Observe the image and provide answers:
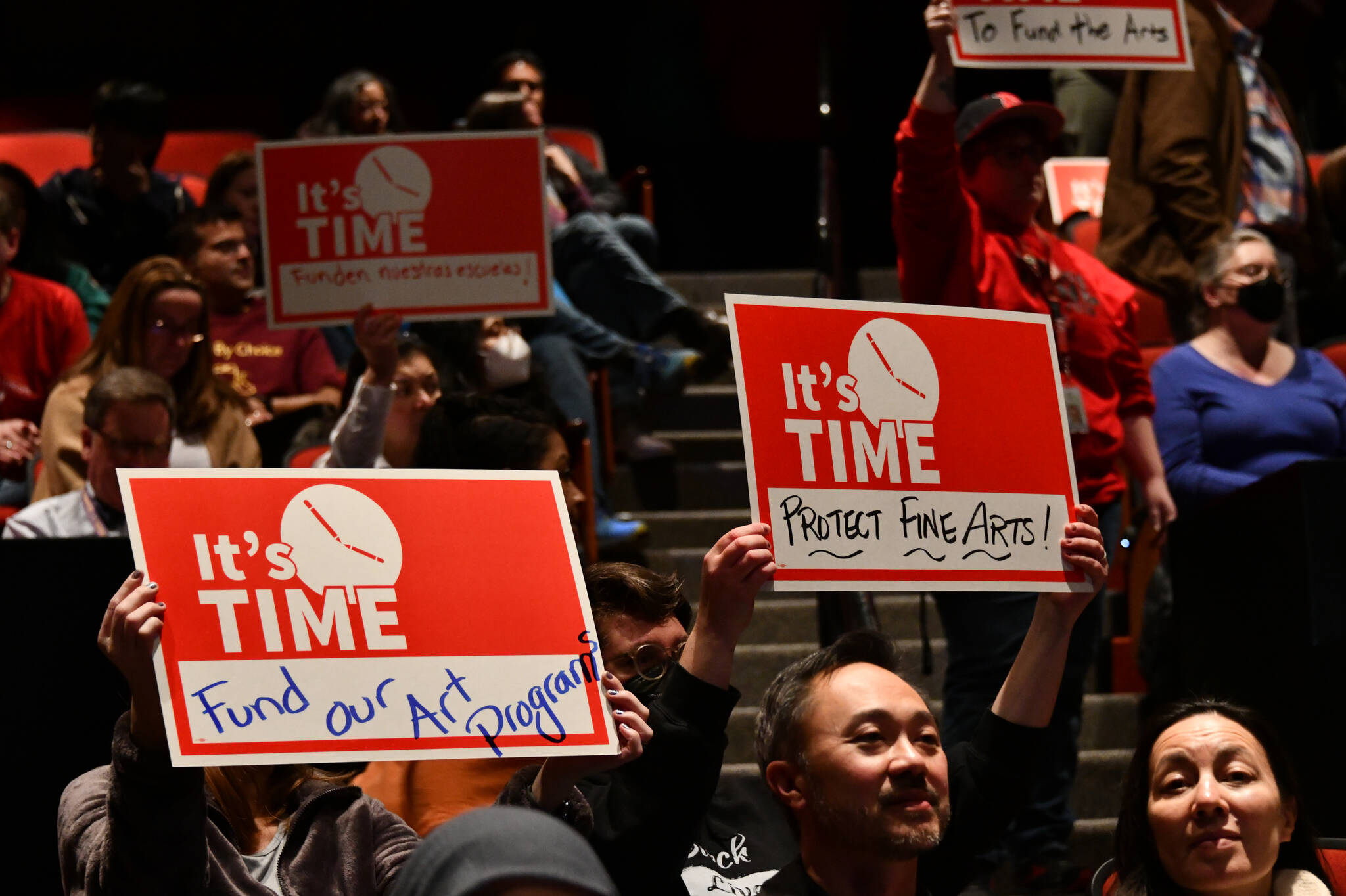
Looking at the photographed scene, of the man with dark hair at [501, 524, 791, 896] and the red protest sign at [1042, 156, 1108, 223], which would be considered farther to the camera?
the red protest sign at [1042, 156, 1108, 223]

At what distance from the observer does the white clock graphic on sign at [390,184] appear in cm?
464

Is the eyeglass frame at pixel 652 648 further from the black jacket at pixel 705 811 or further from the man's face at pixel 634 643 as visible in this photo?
the black jacket at pixel 705 811

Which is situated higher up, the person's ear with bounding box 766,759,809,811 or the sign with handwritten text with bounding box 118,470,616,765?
the sign with handwritten text with bounding box 118,470,616,765

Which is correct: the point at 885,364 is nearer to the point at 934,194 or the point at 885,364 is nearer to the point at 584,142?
the point at 934,194

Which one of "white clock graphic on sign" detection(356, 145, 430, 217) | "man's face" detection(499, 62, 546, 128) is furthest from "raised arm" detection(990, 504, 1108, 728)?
"man's face" detection(499, 62, 546, 128)

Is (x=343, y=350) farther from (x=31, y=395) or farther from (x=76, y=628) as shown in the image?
Answer: (x=76, y=628)

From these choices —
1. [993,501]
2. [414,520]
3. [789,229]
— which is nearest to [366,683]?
[414,520]

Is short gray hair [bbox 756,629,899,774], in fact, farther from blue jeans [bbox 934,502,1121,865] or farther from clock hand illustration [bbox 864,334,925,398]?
blue jeans [bbox 934,502,1121,865]

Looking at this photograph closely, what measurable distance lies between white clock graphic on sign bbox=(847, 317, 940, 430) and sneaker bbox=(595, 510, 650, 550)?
8.44ft

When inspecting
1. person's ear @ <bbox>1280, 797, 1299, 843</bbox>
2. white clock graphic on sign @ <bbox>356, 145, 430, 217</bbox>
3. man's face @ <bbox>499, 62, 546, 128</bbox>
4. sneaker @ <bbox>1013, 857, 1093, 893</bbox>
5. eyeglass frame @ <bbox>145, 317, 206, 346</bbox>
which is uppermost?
man's face @ <bbox>499, 62, 546, 128</bbox>

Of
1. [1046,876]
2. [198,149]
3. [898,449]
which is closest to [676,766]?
[898,449]

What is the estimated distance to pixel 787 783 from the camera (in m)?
2.65

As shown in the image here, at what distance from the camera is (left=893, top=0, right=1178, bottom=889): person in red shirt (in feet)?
12.1

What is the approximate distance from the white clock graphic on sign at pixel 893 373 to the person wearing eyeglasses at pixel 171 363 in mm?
2263
